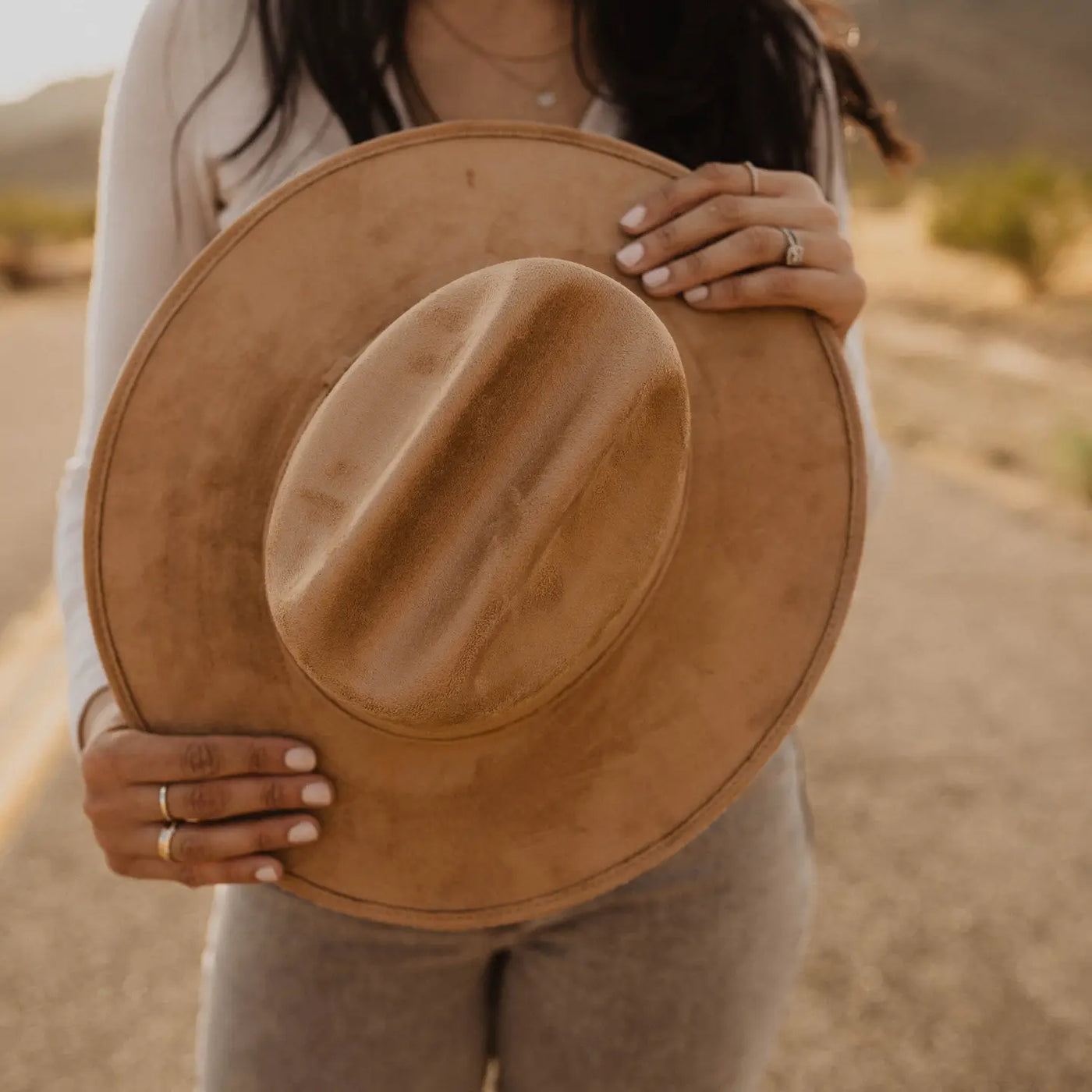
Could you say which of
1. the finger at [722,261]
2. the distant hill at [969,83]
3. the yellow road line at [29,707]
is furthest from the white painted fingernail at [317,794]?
the distant hill at [969,83]

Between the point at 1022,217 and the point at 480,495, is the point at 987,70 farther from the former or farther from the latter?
the point at 480,495

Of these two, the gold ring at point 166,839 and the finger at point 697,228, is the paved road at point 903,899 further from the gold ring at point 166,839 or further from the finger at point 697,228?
the finger at point 697,228

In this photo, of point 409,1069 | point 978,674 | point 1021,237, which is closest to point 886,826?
point 978,674

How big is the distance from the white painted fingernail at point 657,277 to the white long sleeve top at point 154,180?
0.24 m

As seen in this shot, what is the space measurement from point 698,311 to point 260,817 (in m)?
0.62

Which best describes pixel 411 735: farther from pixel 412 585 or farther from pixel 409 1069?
pixel 409 1069

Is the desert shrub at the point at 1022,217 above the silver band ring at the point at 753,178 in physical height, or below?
below

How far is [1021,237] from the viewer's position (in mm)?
13398

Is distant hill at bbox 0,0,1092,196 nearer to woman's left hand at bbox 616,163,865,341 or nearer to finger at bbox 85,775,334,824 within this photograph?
woman's left hand at bbox 616,163,865,341

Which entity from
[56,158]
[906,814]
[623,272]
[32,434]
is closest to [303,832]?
[623,272]

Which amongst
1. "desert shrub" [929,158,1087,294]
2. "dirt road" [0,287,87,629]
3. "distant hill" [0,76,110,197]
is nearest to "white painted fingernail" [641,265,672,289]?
"dirt road" [0,287,87,629]

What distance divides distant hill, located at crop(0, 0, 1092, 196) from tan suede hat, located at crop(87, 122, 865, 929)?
46.4m

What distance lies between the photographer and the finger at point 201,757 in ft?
3.01

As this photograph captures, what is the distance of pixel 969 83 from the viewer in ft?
175
